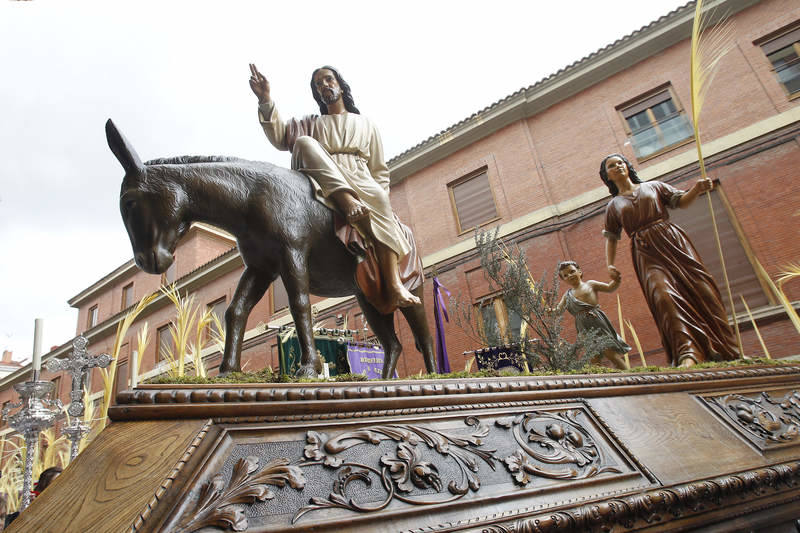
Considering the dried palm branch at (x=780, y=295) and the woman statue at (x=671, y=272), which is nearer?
the dried palm branch at (x=780, y=295)

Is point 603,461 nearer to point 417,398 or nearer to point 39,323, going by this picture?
point 417,398

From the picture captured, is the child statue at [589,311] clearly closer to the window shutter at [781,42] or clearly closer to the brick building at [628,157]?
the brick building at [628,157]

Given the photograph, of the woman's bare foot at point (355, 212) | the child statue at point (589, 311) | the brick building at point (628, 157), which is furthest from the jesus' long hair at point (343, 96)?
the brick building at point (628, 157)

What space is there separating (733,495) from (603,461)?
35 centimetres

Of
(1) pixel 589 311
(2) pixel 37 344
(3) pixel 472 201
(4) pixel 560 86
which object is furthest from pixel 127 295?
(1) pixel 589 311

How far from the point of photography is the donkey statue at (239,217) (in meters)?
1.90

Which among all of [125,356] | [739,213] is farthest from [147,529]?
[125,356]

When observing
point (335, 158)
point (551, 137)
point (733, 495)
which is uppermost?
point (551, 137)

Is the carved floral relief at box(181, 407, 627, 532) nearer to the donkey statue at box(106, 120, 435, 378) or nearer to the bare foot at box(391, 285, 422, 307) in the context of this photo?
the donkey statue at box(106, 120, 435, 378)

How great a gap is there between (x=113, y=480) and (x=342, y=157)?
2.10 metres

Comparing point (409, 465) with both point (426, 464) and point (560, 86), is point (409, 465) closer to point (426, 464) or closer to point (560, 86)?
point (426, 464)

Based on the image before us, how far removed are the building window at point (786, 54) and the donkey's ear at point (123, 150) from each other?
40.0 feet

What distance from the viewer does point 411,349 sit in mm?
11742

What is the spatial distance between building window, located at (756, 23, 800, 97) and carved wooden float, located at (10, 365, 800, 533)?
11481 millimetres
